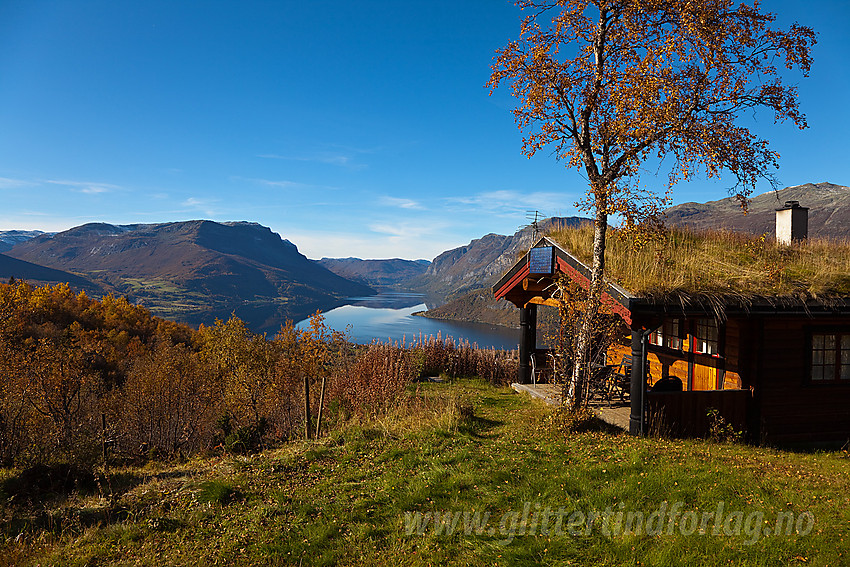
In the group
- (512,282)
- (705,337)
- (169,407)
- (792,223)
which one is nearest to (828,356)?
(705,337)

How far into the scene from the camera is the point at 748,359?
9.64 metres

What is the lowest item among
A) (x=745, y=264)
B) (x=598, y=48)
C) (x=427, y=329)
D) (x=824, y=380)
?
(x=427, y=329)

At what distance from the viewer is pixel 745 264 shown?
10047 mm

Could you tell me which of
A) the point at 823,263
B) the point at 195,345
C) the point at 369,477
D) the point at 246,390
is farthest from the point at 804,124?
the point at 195,345

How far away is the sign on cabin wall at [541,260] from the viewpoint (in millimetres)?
11711

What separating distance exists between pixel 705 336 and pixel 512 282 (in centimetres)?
506

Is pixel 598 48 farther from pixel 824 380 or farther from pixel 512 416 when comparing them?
pixel 824 380

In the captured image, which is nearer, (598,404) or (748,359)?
(748,359)

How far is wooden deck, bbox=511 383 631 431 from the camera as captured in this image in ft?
32.1

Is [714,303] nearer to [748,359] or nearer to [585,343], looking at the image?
[748,359]

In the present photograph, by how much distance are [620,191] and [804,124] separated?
3418 millimetres

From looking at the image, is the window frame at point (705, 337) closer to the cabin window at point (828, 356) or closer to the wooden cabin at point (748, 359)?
the wooden cabin at point (748, 359)

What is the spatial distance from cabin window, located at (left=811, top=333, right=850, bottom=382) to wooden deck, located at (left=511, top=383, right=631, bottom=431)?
13.1 feet

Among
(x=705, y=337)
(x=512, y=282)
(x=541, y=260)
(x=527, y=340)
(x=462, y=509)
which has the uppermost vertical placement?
(x=541, y=260)
